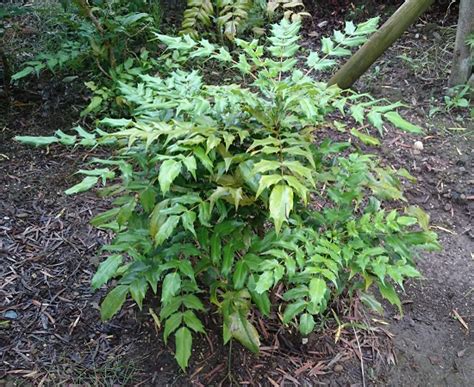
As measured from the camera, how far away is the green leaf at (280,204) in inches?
65.3

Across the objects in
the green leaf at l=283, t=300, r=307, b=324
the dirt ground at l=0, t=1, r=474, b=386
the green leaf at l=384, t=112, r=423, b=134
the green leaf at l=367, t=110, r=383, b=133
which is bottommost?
the dirt ground at l=0, t=1, r=474, b=386

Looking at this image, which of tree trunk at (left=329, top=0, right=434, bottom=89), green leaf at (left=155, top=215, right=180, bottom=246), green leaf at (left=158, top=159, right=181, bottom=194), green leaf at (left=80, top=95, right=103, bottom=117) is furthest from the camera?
green leaf at (left=80, top=95, right=103, bottom=117)

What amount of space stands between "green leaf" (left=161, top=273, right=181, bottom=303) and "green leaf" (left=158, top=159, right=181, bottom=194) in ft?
1.38

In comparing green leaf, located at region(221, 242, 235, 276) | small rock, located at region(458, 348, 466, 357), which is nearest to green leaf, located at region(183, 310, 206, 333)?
green leaf, located at region(221, 242, 235, 276)

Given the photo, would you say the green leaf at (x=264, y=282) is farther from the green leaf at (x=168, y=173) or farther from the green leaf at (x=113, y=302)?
the green leaf at (x=113, y=302)

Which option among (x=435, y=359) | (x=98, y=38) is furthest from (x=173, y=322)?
(x=98, y=38)

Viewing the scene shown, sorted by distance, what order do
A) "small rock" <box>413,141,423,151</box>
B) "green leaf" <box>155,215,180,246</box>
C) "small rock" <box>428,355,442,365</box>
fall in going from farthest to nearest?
"small rock" <box>413,141,423,151</box> < "small rock" <box>428,355,442,365</box> < "green leaf" <box>155,215,180,246</box>

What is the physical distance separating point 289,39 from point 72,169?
6.23ft

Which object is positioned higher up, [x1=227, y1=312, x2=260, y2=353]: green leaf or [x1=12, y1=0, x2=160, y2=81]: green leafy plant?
[x1=12, y1=0, x2=160, y2=81]: green leafy plant

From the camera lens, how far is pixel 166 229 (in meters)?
1.88

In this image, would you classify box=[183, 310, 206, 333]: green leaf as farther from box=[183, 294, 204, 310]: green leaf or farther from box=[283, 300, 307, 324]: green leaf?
box=[283, 300, 307, 324]: green leaf

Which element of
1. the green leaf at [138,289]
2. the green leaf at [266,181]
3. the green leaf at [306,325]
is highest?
the green leaf at [266,181]

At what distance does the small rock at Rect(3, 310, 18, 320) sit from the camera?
8.73 feet

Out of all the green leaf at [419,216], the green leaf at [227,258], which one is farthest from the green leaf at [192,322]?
the green leaf at [419,216]
